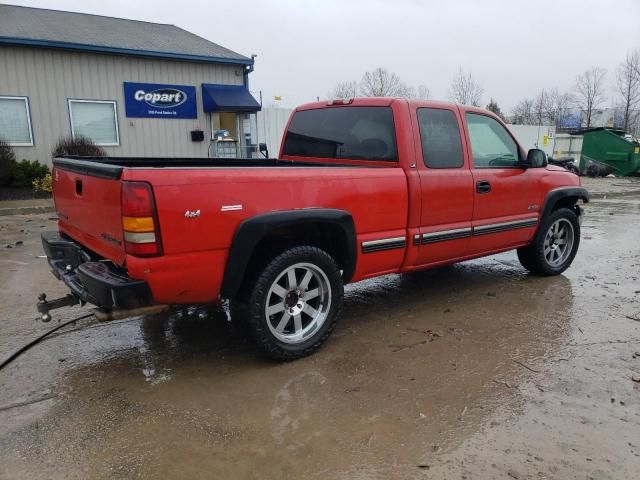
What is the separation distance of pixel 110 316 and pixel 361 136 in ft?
8.38

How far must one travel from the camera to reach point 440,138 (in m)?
4.53

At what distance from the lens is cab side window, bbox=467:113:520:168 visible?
488 cm

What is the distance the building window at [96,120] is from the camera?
13461 millimetres

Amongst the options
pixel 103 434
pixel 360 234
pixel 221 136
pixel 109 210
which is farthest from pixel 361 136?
pixel 221 136

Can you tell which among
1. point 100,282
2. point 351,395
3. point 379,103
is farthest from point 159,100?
point 351,395

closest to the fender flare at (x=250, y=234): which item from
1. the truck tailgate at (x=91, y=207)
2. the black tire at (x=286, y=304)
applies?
the black tire at (x=286, y=304)

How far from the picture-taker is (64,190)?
3934 mm

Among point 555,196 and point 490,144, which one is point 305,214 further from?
point 555,196

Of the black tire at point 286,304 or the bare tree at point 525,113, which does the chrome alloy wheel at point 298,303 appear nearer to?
the black tire at point 286,304

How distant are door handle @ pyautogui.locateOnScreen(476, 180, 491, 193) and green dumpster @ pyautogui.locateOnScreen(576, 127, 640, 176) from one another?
19.3m

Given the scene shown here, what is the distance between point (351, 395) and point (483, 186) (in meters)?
2.52

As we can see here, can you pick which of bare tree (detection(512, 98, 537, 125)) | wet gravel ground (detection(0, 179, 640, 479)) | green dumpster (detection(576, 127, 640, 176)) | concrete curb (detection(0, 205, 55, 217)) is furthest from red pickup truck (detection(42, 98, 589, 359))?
bare tree (detection(512, 98, 537, 125))

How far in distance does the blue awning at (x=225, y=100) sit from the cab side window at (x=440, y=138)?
36.2 ft

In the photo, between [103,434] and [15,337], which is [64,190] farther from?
[103,434]
